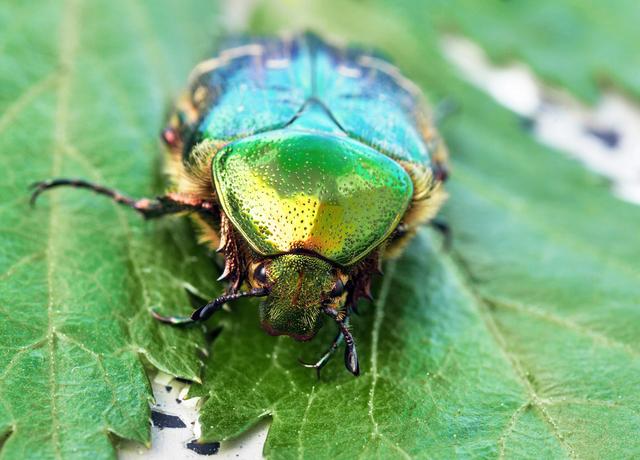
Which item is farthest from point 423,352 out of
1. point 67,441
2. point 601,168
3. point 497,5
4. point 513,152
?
point 497,5

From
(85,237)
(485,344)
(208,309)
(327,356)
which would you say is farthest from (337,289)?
(85,237)

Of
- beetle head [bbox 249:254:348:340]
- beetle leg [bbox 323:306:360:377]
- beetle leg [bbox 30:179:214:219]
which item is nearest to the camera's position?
beetle head [bbox 249:254:348:340]

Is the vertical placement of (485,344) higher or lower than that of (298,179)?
lower

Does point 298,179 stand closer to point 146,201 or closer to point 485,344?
point 146,201

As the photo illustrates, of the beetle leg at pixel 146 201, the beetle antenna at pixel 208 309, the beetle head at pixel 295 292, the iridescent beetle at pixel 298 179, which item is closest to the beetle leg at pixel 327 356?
the iridescent beetle at pixel 298 179

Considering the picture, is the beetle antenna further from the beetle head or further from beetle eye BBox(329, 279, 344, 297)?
beetle eye BBox(329, 279, 344, 297)

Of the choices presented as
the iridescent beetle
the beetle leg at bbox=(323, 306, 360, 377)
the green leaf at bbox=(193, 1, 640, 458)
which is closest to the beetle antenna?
the iridescent beetle
